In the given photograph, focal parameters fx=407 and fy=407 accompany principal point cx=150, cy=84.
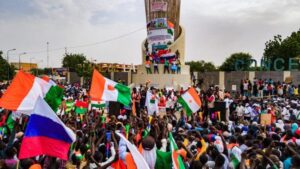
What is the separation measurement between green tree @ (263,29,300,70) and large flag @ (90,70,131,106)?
44872 millimetres

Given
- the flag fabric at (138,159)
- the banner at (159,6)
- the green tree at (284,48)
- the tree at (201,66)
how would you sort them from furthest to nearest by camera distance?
1. the tree at (201,66)
2. the green tree at (284,48)
3. the banner at (159,6)
4. the flag fabric at (138,159)

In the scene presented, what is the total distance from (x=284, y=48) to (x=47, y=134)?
54.8m

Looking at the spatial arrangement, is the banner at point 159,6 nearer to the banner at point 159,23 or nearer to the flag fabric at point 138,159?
the banner at point 159,23

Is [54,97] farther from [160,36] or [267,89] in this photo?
[160,36]

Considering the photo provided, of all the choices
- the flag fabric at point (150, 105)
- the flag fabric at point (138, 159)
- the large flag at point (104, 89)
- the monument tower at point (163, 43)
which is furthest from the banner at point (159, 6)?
the flag fabric at point (138, 159)

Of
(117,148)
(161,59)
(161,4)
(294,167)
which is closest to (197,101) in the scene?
(117,148)

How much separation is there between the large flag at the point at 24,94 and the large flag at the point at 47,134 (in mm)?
2446

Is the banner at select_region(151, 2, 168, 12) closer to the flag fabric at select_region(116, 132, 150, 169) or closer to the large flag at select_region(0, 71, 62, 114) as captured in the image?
the large flag at select_region(0, 71, 62, 114)

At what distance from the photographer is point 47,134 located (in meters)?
5.76

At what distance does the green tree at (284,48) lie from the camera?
5500 centimetres

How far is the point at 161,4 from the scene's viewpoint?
121 ft

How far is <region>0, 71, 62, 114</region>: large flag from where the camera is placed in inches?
322

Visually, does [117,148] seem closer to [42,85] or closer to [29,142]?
[29,142]

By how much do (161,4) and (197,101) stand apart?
25.1 m
